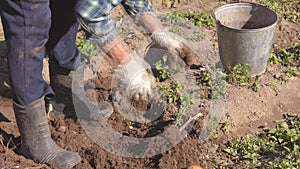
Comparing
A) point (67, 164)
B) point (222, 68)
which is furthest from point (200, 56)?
point (67, 164)

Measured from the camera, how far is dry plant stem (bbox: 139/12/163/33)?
3643 millimetres

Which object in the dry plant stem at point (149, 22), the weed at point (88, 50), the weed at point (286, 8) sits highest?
the dry plant stem at point (149, 22)

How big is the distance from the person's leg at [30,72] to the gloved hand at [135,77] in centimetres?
47

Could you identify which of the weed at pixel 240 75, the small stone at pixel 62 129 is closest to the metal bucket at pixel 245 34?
the weed at pixel 240 75

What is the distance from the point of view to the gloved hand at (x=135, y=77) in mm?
3029

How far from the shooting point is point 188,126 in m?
3.62

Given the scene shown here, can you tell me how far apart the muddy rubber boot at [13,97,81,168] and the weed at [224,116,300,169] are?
42.3 inches

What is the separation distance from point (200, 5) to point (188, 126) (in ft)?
7.20

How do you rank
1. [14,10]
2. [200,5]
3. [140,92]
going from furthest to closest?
[200,5]
[140,92]
[14,10]

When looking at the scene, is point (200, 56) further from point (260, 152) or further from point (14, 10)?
point (14, 10)

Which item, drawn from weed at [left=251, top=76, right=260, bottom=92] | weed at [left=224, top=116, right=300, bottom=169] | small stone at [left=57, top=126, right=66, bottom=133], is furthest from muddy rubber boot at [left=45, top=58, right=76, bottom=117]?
weed at [left=251, top=76, right=260, bottom=92]

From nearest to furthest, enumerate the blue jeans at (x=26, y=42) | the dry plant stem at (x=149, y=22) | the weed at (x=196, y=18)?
the blue jeans at (x=26, y=42), the dry plant stem at (x=149, y=22), the weed at (x=196, y=18)

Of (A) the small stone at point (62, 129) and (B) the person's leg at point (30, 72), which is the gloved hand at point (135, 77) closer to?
(B) the person's leg at point (30, 72)

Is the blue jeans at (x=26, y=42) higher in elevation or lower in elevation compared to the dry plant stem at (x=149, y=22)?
higher
